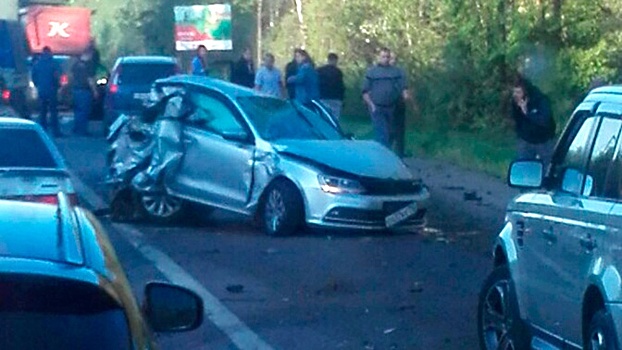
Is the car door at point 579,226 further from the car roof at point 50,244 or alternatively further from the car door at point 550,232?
the car roof at point 50,244

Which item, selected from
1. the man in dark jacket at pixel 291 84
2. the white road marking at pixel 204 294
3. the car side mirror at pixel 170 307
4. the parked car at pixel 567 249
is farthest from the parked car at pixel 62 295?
the man in dark jacket at pixel 291 84

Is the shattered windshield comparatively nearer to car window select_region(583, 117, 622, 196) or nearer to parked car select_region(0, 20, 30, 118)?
car window select_region(583, 117, 622, 196)

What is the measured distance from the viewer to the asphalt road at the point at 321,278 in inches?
460

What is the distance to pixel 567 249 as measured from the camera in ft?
27.7

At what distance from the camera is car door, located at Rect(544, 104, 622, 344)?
26.4 ft

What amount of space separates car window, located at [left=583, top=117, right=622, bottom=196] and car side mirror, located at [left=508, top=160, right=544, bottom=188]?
76 centimetres

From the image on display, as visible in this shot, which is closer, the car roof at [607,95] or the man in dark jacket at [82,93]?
the car roof at [607,95]

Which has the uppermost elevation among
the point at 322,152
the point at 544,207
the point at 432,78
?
the point at 544,207

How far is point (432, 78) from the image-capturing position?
133 ft

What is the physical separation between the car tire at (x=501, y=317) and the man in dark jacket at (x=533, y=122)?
9439mm

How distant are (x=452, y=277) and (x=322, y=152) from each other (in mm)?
3481

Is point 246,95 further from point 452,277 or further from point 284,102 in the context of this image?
point 452,277

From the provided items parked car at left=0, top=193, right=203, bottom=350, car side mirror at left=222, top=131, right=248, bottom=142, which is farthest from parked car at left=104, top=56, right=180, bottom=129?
parked car at left=0, top=193, right=203, bottom=350

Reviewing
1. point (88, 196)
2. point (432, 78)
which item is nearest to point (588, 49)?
point (432, 78)
